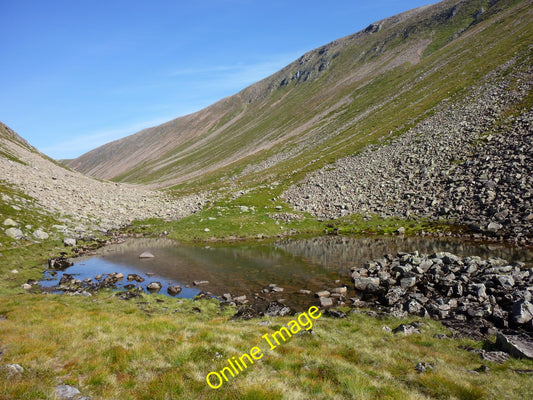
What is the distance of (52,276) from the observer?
28469 mm

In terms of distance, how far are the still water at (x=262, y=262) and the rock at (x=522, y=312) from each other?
11.6m

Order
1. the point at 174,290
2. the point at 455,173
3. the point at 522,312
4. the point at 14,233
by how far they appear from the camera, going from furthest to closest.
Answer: the point at 455,173 < the point at 14,233 < the point at 174,290 < the point at 522,312

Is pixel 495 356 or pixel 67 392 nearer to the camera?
pixel 67 392

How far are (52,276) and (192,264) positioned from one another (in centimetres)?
1389

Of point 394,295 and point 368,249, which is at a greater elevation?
point 394,295

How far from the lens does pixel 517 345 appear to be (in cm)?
1296

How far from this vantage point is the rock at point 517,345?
1262 centimetres

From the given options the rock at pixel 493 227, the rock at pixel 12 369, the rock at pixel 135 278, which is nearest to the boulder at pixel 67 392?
the rock at pixel 12 369

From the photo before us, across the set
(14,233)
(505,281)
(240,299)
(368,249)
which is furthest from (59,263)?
(505,281)

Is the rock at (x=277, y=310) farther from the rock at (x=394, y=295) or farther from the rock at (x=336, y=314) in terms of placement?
the rock at (x=394, y=295)

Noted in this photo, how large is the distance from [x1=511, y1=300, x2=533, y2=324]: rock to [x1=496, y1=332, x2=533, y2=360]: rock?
2030 millimetres

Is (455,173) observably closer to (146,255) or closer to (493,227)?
(493,227)

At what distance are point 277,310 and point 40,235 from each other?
118 ft

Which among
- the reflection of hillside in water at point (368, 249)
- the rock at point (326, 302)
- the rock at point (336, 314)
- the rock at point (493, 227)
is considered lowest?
the reflection of hillside in water at point (368, 249)
